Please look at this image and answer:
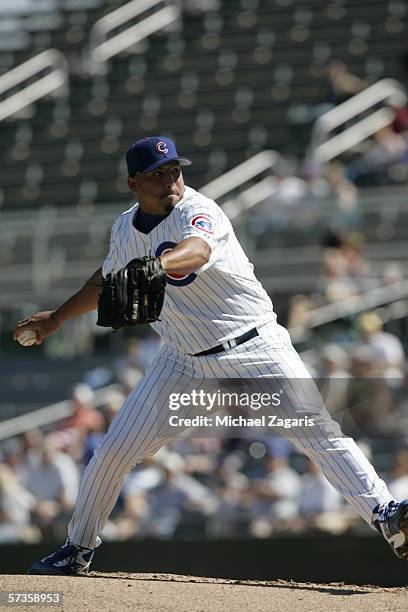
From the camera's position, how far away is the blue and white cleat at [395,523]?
4.72 metres

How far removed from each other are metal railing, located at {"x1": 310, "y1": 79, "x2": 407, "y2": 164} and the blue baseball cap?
689cm

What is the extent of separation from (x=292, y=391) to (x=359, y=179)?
250 inches

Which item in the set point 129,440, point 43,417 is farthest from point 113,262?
point 43,417

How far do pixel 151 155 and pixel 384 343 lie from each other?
393 cm

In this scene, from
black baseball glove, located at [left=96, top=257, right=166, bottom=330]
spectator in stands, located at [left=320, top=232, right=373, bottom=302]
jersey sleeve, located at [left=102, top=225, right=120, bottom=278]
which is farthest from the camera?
spectator in stands, located at [left=320, top=232, right=373, bottom=302]

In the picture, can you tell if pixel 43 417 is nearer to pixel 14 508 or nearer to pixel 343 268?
pixel 14 508

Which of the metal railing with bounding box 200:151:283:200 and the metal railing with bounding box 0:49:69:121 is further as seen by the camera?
the metal railing with bounding box 0:49:69:121

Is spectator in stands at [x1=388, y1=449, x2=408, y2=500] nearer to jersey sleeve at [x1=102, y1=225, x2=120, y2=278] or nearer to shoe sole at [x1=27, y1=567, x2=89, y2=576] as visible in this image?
shoe sole at [x1=27, y1=567, x2=89, y2=576]

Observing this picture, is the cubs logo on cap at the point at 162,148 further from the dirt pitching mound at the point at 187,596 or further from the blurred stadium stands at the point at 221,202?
the blurred stadium stands at the point at 221,202

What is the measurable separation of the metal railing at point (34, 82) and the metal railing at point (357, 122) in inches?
147

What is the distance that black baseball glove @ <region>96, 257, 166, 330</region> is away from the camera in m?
4.32

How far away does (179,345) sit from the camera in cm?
493

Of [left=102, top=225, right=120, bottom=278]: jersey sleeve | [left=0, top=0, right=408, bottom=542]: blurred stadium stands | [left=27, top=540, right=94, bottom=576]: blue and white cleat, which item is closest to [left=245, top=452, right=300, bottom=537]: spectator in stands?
[left=0, top=0, right=408, bottom=542]: blurred stadium stands

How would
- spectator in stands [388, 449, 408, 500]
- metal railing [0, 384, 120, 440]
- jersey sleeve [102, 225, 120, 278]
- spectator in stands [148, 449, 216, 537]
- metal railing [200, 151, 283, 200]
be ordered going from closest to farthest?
1. jersey sleeve [102, 225, 120, 278]
2. spectator in stands [388, 449, 408, 500]
3. spectator in stands [148, 449, 216, 537]
4. metal railing [0, 384, 120, 440]
5. metal railing [200, 151, 283, 200]
